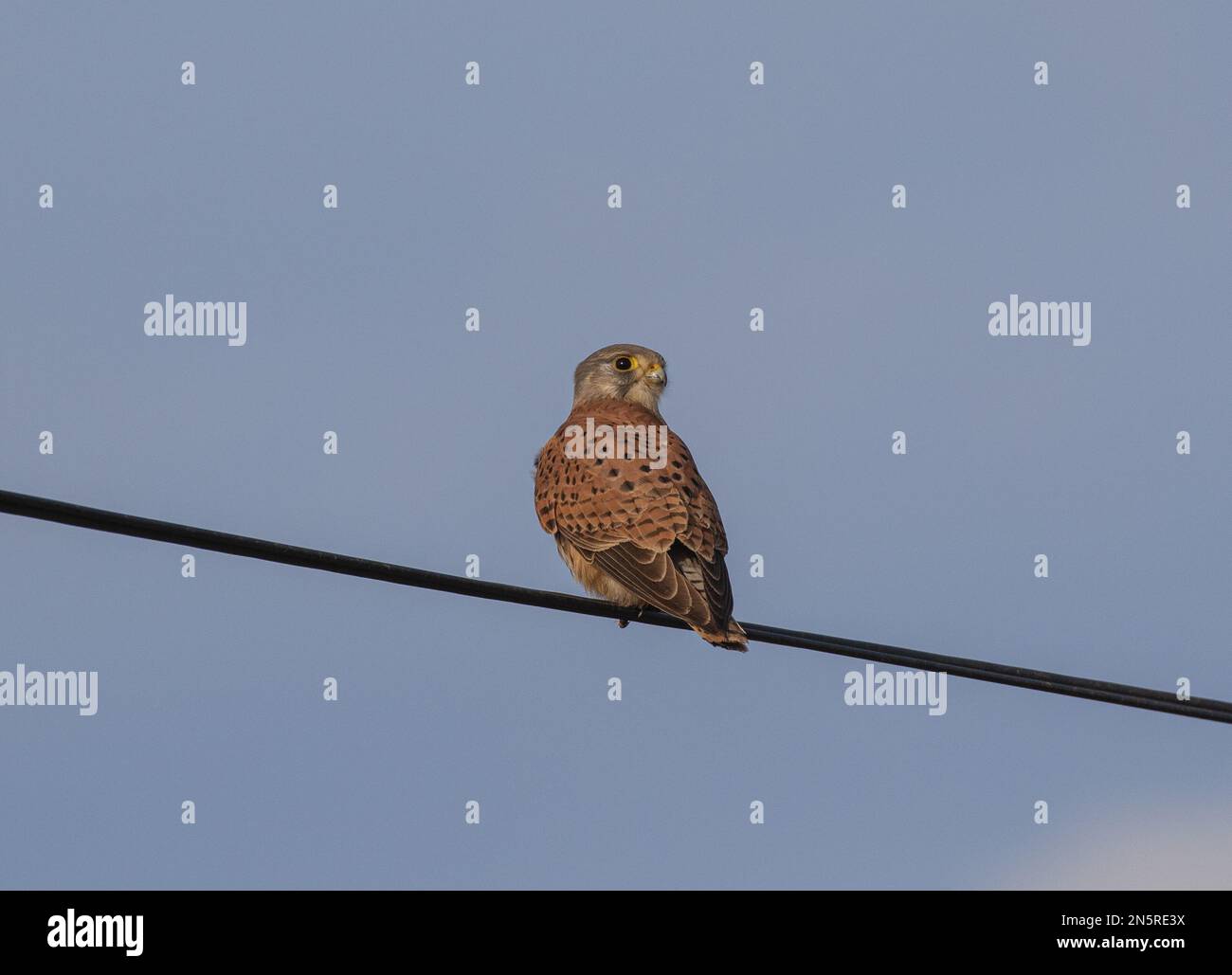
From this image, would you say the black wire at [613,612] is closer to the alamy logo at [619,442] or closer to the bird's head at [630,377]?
the alamy logo at [619,442]

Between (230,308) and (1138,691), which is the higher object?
(230,308)

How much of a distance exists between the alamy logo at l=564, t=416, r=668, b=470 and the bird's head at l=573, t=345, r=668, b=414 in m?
0.58

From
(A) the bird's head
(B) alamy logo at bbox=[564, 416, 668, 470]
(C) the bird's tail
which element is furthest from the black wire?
(A) the bird's head

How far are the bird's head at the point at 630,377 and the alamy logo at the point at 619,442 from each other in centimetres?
58

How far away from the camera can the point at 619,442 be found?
1006 cm

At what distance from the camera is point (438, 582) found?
621 cm

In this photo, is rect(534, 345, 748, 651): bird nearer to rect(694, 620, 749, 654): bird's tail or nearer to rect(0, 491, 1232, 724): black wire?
rect(694, 620, 749, 654): bird's tail

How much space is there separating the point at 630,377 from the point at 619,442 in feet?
3.35

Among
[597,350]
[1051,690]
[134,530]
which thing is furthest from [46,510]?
[597,350]

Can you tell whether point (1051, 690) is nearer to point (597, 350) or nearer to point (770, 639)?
point (770, 639)

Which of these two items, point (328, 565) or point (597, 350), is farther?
point (597, 350)

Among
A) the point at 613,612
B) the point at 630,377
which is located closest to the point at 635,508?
the point at 630,377

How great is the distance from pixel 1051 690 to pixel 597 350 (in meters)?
5.43

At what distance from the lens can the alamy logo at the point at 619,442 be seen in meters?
9.83
